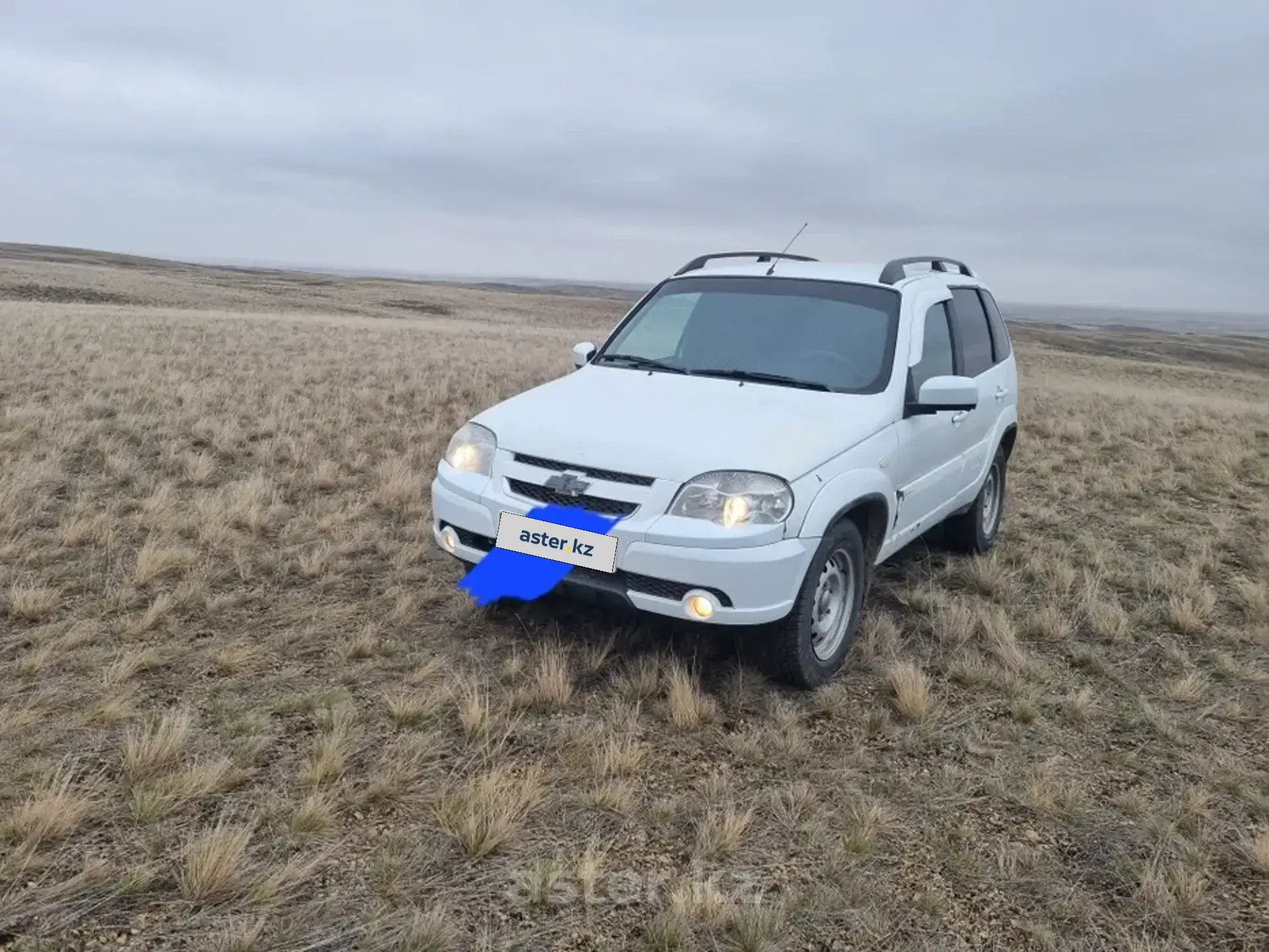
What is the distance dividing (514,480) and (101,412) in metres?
6.45

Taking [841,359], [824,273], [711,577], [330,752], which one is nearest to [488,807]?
[330,752]

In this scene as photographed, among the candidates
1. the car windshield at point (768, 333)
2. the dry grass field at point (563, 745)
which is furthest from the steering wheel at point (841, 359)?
the dry grass field at point (563, 745)

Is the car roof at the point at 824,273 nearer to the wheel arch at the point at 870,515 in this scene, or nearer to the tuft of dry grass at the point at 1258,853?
the wheel arch at the point at 870,515

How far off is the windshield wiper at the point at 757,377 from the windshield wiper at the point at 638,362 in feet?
0.38

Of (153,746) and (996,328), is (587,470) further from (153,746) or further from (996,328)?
(996,328)

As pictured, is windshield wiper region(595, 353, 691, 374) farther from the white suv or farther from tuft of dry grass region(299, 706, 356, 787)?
tuft of dry grass region(299, 706, 356, 787)

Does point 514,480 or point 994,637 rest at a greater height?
point 514,480

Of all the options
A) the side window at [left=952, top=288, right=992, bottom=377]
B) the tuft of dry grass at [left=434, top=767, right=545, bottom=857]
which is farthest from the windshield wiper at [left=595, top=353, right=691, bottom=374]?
the tuft of dry grass at [left=434, top=767, right=545, bottom=857]

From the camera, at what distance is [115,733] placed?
11.5 ft

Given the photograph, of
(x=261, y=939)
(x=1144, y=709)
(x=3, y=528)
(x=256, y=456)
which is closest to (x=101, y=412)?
(x=256, y=456)

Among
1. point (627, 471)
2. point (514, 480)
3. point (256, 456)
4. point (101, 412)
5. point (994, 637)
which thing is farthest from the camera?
point (101, 412)

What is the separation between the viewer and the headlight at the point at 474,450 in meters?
4.28

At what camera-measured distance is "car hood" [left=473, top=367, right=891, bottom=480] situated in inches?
150

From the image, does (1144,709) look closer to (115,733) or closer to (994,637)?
(994,637)
